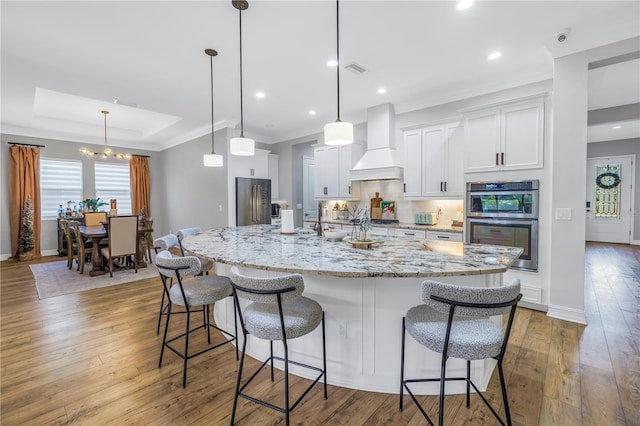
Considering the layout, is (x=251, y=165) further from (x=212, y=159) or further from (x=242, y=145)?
(x=242, y=145)

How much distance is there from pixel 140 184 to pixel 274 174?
12.5 feet

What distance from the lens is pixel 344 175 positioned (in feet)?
17.9

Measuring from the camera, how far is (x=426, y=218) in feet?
14.9

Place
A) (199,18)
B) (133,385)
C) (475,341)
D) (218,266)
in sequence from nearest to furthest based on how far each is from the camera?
(475,341)
(133,385)
(199,18)
(218,266)

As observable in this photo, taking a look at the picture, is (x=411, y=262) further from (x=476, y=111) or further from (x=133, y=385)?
(x=476, y=111)

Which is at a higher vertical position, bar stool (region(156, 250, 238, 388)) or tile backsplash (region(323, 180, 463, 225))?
tile backsplash (region(323, 180, 463, 225))

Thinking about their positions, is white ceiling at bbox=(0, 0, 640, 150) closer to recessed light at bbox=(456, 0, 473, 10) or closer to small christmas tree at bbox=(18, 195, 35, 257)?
recessed light at bbox=(456, 0, 473, 10)

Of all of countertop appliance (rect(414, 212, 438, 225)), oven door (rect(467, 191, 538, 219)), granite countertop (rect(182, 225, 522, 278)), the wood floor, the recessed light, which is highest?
the recessed light

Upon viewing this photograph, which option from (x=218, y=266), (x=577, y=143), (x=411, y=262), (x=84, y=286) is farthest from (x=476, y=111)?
(x=84, y=286)

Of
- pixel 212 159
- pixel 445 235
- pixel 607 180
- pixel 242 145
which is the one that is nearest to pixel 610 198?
pixel 607 180

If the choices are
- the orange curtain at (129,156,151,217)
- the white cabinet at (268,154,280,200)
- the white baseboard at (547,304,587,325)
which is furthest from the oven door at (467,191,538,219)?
the orange curtain at (129,156,151,217)

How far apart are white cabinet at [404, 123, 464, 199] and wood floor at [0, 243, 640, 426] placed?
1873 mm

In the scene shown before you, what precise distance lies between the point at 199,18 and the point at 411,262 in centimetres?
269

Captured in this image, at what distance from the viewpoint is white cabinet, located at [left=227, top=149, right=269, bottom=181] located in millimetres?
5864
